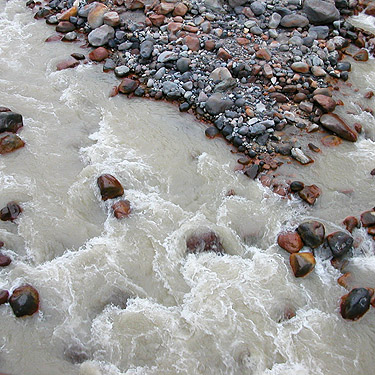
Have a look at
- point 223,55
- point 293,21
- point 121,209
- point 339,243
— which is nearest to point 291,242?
point 339,243

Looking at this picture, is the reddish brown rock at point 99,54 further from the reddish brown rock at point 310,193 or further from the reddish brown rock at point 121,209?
the reddish brown rock at point 310,193

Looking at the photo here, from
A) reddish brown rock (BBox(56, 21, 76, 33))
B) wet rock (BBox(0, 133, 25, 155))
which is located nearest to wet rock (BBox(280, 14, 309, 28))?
reddish brown rock (BBox(56, 21, 76, 33))

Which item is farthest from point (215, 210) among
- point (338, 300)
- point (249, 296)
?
point (338, 300)

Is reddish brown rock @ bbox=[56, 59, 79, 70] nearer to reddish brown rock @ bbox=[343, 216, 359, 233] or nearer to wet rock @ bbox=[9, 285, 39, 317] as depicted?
wet rock @ bbox=[9, 285, 39, 317]

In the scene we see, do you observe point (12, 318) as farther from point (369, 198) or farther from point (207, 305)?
point (369, 198)

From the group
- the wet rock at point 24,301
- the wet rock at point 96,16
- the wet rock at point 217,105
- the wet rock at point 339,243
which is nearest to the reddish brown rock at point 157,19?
the wet rock at point 96,16

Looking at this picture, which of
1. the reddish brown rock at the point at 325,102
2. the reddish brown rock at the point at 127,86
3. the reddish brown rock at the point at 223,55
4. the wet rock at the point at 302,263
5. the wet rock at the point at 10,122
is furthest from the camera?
the reddish brown rock at the point at 223,55

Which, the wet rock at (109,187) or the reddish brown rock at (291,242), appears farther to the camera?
the wet rock at (109,187)
